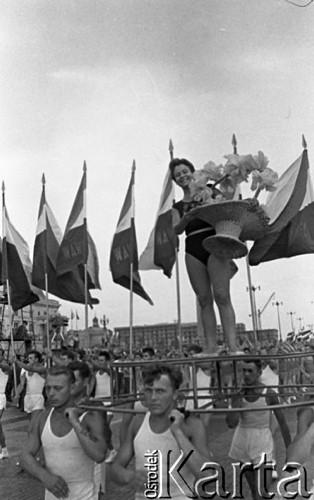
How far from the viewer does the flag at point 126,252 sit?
1472 centimetres

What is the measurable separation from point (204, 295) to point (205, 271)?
0.80ft

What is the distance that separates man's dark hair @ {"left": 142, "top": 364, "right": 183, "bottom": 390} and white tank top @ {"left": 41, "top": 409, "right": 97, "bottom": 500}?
710 mm

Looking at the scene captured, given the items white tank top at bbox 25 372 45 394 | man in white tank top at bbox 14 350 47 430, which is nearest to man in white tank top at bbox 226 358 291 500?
man in white tank top at bbox 14 350 47 430

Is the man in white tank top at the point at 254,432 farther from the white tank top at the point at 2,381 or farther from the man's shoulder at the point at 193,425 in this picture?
the white tank top at the point at 2,381

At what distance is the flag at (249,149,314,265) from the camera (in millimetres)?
7945

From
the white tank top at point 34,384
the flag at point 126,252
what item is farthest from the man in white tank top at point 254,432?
the flag at point 126,252

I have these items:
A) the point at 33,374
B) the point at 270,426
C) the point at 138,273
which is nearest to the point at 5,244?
the point at 138,273

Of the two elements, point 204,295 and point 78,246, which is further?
point 78,246

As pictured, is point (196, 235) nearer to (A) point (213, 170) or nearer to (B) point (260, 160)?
(A) point (213, 170)

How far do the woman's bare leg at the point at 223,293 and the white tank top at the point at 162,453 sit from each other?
1.84 meters

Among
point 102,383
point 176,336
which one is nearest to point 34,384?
point 102,383

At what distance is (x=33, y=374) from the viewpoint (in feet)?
32.2

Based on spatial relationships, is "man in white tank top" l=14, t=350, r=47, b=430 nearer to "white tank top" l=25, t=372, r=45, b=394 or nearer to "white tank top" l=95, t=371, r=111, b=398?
"white tank top" l=25, t=372, r=45, b=394

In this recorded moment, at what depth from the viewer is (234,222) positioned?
391 cm
